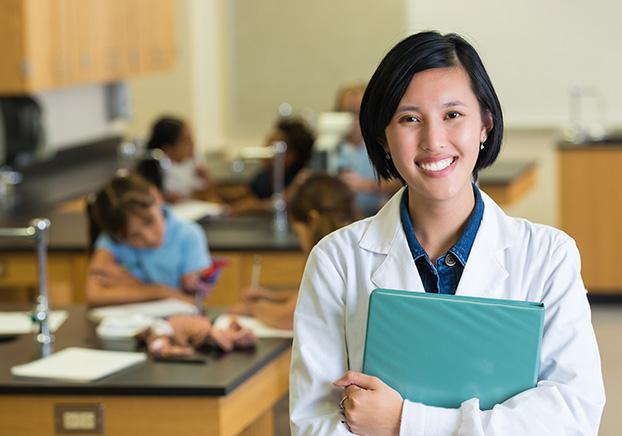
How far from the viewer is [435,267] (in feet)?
5.91

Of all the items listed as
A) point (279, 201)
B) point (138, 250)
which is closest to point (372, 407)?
point (138, 250)

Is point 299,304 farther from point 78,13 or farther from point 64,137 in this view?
point 64,137

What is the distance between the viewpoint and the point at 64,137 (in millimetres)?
7324

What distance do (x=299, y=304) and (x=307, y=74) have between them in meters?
7.51

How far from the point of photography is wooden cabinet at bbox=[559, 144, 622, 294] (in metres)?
7.21

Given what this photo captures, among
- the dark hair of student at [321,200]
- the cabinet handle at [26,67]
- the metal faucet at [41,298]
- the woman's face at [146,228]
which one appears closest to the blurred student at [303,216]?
the dark hair of student at [321,200]

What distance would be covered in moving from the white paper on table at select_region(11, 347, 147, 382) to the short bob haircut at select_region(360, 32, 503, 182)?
60.3 inches

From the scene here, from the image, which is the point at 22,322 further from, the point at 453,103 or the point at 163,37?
the point at 163,37

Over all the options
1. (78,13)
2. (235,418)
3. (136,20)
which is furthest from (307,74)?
(235,418)

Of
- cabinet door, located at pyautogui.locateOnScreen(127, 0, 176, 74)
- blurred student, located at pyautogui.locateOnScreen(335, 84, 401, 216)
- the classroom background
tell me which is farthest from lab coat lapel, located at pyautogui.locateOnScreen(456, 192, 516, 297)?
cabinet door, located at pyautogui.locateOnScreen(127, 0, 176, 74)

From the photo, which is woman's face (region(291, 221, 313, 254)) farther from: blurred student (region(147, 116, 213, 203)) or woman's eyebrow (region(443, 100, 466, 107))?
blurred student (region(147, 116, 213, 203))

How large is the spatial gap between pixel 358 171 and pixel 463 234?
13.6 ft

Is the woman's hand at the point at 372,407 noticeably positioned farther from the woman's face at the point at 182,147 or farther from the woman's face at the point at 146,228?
the woman's face at the point at 182,147

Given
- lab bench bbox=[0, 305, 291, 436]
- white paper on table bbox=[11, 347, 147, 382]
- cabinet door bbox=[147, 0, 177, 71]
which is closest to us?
lab bench bbox=[0, 305, 291, 436]
